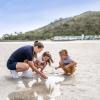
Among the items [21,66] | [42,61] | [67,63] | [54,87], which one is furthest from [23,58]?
[67,63]

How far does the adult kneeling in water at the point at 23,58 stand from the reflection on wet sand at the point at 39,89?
316mm

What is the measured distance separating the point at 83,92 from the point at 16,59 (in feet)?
7.29

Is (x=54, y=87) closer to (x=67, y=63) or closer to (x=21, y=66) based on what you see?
(x=21, y=66)

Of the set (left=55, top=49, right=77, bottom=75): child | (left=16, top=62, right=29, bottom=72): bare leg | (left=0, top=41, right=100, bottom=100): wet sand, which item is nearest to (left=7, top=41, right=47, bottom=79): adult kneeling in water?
(left=16, top=62, right=29, bottom=72): bare leg

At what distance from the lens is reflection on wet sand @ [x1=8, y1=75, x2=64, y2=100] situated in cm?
663

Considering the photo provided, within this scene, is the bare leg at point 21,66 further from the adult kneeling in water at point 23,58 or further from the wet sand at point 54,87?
the wet sand at point 54,87

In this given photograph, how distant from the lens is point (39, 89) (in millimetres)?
7441

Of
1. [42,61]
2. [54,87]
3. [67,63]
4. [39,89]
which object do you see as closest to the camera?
[39,89]

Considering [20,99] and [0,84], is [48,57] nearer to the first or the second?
[0,84]

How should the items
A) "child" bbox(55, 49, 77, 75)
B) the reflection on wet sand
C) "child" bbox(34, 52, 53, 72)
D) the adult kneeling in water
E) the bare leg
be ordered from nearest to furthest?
the reflection on wet sand < the adult kneeling in water < the bare leg < "child" bbox(55, 49, 77, 75) < "child" bbox(34, 52, 53, 72)

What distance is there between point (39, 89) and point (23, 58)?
126 centimetres

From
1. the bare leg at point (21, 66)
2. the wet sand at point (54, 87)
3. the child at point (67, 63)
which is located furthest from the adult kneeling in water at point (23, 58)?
the child at point (67, 63)

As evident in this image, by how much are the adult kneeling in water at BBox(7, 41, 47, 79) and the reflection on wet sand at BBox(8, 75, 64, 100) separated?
316 mm

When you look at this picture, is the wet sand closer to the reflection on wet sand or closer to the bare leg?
the reflection on wet sand
